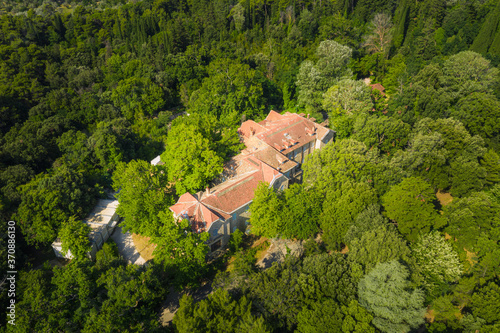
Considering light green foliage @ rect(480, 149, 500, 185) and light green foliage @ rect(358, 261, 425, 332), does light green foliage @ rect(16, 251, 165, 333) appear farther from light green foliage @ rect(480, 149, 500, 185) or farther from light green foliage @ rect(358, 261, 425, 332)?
light green foliage @ rect(480, 149, 500, 185)

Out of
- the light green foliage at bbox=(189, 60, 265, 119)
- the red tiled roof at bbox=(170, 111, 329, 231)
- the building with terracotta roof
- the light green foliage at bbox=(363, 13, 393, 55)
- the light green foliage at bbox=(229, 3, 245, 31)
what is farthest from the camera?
the light green foliage at bbox=(229, 3, 245, 31)

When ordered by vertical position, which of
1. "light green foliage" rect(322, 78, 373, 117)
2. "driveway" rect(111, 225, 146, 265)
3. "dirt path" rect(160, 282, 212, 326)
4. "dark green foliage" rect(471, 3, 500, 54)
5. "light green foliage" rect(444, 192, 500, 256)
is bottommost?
"driveway" rect(111, 225, 146, 265)

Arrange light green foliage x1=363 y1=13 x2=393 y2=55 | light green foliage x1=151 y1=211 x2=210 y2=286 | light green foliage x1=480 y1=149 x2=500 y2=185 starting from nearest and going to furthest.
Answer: light green foliage x1=151 y1=211 x2=210 y2=286 < light green foliage x1=480 y1=149 x2=500 y2=185 < light green foliage x1=363 y1=13 x2=393 y2=55

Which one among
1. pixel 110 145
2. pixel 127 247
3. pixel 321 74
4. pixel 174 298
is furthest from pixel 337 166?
pixel 110 145

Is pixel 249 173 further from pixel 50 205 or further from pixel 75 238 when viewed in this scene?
pixel 50 205

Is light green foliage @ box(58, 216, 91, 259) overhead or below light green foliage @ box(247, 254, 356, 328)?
below

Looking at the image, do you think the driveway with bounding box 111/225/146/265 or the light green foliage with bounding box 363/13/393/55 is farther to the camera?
the light green foliage with bounding box 363/13/393/55

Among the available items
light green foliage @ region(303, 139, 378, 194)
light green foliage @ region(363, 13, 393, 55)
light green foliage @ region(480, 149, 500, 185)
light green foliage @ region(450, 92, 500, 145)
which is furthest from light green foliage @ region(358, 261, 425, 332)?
light green foliage @ region(363, 13, 393, 55)

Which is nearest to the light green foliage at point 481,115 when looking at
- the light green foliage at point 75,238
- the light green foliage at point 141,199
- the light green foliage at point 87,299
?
the light green foliage at point 141,199
